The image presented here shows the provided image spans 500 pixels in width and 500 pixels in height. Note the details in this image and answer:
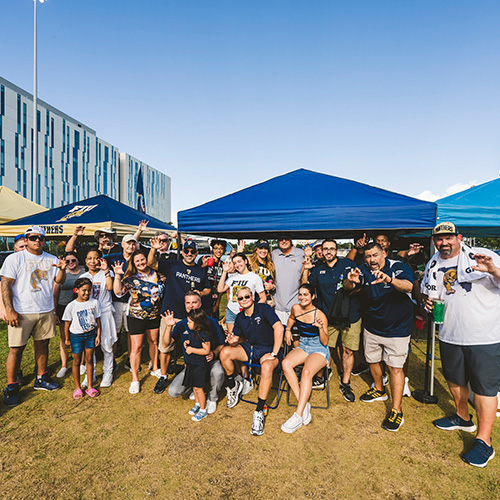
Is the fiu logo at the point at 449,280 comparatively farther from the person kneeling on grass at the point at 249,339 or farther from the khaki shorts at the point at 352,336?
the person kneeling on grass at the point at 249,339

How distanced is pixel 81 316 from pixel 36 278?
28.1 inches

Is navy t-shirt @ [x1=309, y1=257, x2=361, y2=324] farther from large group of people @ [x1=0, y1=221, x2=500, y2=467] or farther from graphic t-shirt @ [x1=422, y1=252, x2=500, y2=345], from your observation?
graphic t-shirt @ [x1=422, y1=252, x2=500, y2=345]

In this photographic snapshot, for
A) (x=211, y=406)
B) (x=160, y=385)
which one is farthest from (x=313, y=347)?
(x=160, y=385)

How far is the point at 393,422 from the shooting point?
283cm

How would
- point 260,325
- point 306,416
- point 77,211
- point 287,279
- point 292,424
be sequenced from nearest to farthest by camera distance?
point 292,424 < point 306,416 < point 260,325 < point 287,279 < point 77,211

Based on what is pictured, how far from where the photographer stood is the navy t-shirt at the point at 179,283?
3600 millimetres

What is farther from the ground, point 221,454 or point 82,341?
point 82,341

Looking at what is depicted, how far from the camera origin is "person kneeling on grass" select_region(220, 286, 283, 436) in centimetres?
321

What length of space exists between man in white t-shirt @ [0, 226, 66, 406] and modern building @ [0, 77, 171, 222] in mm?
24142

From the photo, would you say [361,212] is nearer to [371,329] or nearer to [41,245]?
[371,329]

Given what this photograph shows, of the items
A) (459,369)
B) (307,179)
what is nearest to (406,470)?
(459,369)

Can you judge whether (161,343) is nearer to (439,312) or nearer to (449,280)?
(439,312)

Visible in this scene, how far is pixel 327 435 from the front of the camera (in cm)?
276

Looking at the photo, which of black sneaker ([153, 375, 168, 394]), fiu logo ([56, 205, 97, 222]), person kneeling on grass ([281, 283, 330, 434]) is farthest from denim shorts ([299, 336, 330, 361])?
fiu logo ([56, 205, 97, 222])
